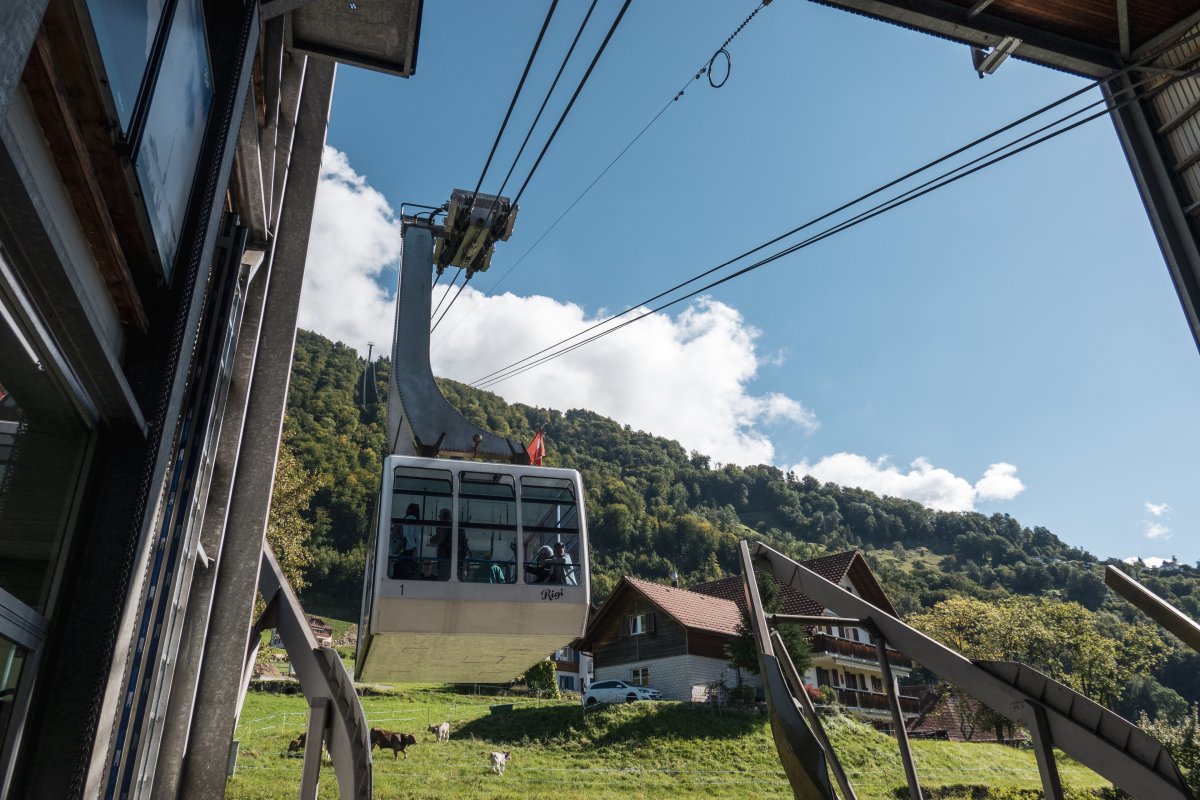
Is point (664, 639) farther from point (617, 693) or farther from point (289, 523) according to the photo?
point (289, 523)

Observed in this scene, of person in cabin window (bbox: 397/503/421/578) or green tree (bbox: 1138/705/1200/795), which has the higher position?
person in cabin window (bbox: 397/503/421/578)

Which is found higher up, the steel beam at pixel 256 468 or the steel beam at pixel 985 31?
the steel beam at pixel 985 31

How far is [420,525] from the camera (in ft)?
28.7

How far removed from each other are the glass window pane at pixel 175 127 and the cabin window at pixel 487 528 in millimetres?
5763

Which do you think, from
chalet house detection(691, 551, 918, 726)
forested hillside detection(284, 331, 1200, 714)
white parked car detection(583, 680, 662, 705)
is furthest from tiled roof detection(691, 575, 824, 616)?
forested hillside detection(284, 331, 1200, 714)

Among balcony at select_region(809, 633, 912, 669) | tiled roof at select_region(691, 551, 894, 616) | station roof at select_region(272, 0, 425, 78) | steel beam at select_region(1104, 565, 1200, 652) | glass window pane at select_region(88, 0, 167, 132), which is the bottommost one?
steel beam at select_region(1104, 565, 1200, 652)

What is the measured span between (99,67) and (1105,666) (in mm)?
36994

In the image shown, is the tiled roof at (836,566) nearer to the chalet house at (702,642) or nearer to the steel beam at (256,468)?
the chalet house at (702,642)

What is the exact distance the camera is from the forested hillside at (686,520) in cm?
6881

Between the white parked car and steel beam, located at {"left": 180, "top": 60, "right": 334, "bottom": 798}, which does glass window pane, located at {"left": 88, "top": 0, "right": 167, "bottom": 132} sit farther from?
the white parked car

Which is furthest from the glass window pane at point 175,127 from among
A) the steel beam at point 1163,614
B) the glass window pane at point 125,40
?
the steel beam at point 1163,614

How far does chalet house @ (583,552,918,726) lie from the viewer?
2820cm

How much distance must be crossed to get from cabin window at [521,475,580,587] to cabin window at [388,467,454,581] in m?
0.89

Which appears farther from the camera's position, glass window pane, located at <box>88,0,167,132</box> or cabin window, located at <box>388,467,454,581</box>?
cabin window, located at <box>388,467,454,581</box>
